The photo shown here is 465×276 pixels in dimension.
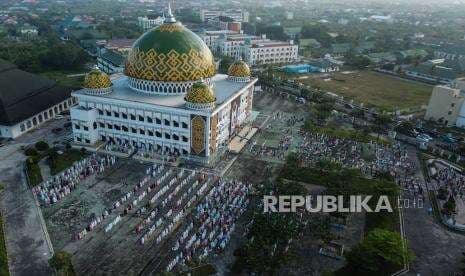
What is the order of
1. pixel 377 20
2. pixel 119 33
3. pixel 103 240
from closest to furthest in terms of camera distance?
pixel 103 240
pixel 119 33
pixel 377 20

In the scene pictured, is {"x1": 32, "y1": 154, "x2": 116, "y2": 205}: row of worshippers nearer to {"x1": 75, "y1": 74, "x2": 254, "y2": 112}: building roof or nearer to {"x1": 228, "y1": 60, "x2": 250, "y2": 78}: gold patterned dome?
{"x1": 75, "y1": 74, "x2": 254, "y2": 112}: building roof

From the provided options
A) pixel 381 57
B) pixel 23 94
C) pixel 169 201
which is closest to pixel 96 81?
pixel 23 94

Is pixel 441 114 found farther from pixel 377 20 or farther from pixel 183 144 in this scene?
pixel 377 20

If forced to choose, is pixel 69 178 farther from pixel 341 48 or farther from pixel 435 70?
pixel 341 48

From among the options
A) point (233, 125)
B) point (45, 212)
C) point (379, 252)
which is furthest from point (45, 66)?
point (379, 252)

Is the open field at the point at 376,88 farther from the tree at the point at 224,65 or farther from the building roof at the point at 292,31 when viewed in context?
the building roof at the point at 292,31

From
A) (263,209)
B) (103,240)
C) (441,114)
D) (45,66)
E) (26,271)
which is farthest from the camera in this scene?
(45,66)
